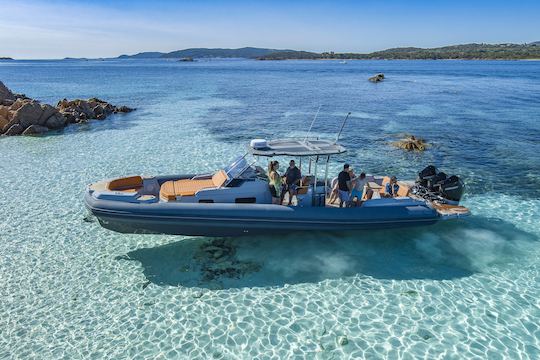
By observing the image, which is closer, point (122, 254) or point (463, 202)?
point (122, 254)

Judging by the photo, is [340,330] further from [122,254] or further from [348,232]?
[122,254]

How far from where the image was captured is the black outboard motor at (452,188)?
1234 centimetres

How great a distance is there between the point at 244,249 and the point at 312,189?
2.68m

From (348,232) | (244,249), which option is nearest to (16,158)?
(244,249)

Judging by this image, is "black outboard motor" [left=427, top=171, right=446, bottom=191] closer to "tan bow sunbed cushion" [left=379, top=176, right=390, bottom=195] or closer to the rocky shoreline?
"tan bow sunbed cushion" [left=379, top=176, right=390, bottom=195]

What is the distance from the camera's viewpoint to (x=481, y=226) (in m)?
12.8

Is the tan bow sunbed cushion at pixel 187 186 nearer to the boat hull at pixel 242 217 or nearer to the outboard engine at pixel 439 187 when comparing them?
the boat hull at pixel 242 217

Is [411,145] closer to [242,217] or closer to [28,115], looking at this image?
[242,217]

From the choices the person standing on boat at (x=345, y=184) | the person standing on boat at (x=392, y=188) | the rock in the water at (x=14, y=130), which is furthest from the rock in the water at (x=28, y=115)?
the person standing on boat at (x=392, y=188)

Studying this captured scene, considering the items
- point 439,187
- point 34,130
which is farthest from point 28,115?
point 439,187

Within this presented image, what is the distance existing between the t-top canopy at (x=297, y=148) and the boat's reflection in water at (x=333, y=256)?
2571 millimetres

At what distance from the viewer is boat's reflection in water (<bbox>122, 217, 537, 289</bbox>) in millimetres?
10195

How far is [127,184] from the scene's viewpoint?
40.4ft

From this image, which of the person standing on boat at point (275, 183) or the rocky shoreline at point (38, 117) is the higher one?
the person standing on boat at point (275, 183)
